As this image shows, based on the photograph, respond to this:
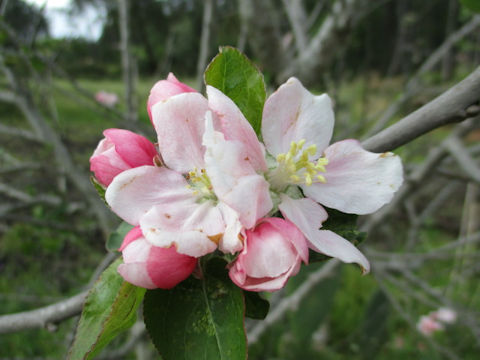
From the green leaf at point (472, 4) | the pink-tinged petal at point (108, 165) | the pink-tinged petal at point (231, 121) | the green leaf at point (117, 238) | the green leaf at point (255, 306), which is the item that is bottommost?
the green leaf at point (255, 306)

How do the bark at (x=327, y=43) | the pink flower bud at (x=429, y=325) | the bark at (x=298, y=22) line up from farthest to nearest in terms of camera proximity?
the pink flower bud at (x=429, y=325) → the bark at (x=298, y=22) → the bark at (x=327, y=43)

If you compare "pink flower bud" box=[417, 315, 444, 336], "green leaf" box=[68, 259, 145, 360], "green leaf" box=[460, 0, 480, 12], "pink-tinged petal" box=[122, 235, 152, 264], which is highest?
"green leaf" box=[460, 0, 480, 12]

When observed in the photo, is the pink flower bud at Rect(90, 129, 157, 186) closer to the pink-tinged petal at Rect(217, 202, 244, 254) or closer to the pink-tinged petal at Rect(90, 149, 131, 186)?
the pink-tinged petal at Rect(90, 149, 131, 186)

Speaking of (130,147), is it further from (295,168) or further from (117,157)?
(295,168)

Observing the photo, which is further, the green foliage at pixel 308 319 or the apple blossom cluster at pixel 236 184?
the green foliage at pixel 308 319

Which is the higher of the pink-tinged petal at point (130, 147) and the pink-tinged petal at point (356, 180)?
the pink-tinged petal at point (130, 147)

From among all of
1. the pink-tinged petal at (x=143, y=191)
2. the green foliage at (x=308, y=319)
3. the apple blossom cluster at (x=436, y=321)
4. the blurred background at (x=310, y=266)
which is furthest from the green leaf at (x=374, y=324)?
the pink-tinged petal at (x=143, y=191)

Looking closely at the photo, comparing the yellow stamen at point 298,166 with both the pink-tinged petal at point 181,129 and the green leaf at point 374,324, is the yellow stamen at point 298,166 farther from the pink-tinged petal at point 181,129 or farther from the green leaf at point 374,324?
Result: the green leaf at point 374,324

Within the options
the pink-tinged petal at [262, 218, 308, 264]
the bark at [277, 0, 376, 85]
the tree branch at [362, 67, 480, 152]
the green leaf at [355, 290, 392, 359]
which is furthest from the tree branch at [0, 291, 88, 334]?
the green leaf at [355, 290, 392, 359]
